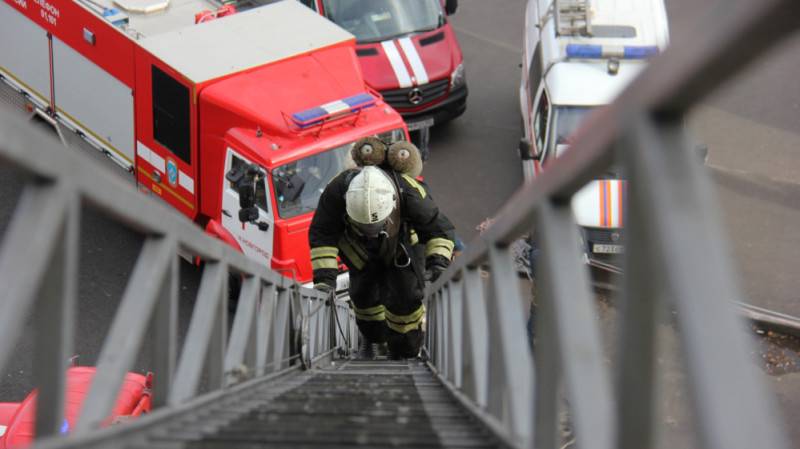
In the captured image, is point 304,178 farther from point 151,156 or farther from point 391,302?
point 391,302

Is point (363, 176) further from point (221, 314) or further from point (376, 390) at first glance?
point (221, 314)

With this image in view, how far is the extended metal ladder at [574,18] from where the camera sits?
949 cm

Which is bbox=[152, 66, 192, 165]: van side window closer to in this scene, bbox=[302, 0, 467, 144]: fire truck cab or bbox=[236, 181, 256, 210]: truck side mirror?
bbox=[236, 181, 256, 210]: truck side mirror

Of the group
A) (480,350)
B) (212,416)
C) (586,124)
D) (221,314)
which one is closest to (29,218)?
(586,124)

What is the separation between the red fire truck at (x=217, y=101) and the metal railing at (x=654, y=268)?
5778mm

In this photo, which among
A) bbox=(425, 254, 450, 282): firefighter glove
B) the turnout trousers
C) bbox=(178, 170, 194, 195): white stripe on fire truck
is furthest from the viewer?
bbox=(178, 170, 194, 195): white stripe on fire truck

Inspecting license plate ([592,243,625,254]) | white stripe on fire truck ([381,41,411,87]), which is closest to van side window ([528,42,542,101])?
white stripe on fire truck ([381,41,411,87])

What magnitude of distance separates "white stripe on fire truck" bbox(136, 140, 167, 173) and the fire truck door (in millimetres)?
860

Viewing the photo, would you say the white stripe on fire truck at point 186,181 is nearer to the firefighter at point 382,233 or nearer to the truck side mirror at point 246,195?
the truck side mirror at point 246,195

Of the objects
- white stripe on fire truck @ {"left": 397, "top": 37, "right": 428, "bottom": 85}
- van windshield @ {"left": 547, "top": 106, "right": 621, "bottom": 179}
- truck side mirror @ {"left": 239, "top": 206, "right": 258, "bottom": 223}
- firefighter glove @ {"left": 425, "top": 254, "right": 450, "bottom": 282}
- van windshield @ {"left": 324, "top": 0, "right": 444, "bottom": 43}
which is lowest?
firefighter glove @ {"left": 425, "top": 254, "right": 450, "bottom": 282}

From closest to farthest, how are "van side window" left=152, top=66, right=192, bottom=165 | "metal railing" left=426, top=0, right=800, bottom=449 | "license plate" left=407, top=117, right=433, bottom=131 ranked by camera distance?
1. "metal railing" left=426, top=0, right=800, bottom=449
2. "van side window" left=152, top=66, right=192, bottom=165
3. "license plate" left=407, top=117, right=433, bottom=131

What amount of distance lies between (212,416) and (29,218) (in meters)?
1.30

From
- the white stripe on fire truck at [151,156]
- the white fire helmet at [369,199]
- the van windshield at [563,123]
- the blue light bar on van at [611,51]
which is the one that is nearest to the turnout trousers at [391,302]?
the white fire helmet at [369,199]

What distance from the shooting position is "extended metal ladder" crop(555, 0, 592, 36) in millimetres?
9492
